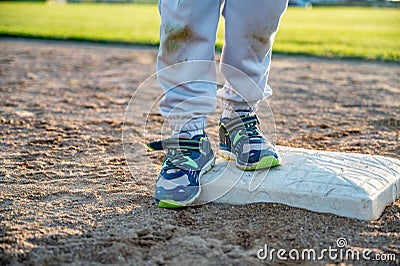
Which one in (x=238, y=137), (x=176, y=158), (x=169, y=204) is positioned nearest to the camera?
(x=169, y=204)

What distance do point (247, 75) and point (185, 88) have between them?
8.8 inches

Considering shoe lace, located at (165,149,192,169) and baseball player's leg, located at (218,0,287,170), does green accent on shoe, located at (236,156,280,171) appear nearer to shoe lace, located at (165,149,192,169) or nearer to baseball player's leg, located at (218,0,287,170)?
baseball player's leg, located at (218,0,287,170)

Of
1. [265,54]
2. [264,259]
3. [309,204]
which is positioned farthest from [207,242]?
[265,54]

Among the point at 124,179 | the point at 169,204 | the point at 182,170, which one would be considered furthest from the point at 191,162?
the point at 124,179

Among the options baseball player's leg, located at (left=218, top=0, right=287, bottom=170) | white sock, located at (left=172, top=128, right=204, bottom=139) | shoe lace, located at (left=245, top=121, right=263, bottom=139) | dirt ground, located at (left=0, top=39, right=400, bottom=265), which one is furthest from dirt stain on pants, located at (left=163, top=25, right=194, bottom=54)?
dirt ground, located at (left=0, top=39, right=400, bottom=265)

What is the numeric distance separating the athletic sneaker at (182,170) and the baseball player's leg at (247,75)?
12 cm

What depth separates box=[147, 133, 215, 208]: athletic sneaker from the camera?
5.60 feet

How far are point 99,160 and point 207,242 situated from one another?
884 millimetres

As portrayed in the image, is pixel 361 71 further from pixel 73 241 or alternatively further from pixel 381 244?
pixel 73 241

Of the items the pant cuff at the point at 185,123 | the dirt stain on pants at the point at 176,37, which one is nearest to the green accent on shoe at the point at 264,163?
the pant cuff at the point at 185,123

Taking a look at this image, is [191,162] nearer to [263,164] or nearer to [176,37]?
[263,164]

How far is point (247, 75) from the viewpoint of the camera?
6.08 ft

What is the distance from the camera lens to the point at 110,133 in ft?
8.61

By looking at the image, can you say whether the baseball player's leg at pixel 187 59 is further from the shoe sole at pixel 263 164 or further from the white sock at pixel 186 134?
the shoe sole at pixel 263 164
